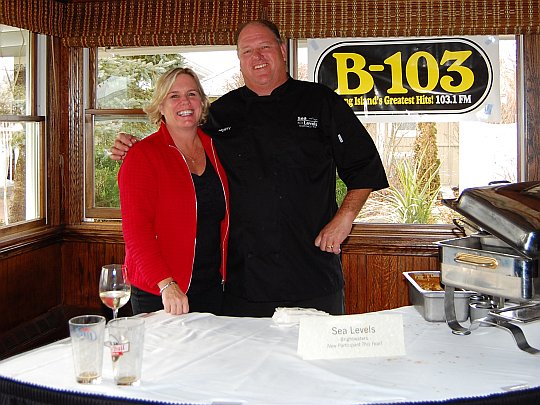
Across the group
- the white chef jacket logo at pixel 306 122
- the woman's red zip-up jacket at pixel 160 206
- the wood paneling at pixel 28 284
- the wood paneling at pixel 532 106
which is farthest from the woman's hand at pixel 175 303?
the wood paneling at pixel 532 106

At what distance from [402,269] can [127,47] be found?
2.16 meters

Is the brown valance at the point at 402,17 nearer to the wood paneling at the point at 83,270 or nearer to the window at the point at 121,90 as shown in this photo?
the window at the point at 121,90

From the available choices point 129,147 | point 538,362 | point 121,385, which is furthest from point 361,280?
point 121,385

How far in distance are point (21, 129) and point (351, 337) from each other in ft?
10.0

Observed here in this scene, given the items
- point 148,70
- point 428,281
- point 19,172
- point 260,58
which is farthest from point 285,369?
point 148,70

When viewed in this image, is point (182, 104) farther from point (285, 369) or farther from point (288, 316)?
point (285, 369)

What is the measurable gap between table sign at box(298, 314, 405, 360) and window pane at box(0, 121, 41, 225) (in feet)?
9.19

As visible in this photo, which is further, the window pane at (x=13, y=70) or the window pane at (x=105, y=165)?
the window pane at (x=105, y=165)

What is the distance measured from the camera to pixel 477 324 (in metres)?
1.94

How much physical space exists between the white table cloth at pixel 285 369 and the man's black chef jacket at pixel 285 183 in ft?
2.26

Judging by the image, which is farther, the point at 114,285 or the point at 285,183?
the point at 285,183

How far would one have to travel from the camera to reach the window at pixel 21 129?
4023mm

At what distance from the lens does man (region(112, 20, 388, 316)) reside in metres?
2.66

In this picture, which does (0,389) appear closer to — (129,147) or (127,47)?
(129,147)
